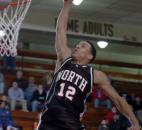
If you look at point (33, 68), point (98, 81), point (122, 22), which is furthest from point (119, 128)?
point (98, 81)

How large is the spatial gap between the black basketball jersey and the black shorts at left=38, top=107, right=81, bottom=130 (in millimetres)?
34

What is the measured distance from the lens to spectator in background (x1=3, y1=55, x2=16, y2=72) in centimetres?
1417

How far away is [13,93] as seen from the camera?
1312cm

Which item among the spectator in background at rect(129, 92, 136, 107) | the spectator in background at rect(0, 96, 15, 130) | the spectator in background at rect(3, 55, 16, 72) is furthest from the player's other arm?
the spectator in background at rect(129, 92, 136, 107)

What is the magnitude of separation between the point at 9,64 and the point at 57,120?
34.9 feet

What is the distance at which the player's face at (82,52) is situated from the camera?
14.4 ft

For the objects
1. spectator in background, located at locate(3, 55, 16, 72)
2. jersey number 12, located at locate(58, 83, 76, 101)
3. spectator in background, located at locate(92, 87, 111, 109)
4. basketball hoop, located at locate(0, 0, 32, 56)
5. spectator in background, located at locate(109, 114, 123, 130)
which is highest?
basketball hoop, located at locate(0, 0, 32, 56)

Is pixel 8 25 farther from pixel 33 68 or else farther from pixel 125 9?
pixel 33 68

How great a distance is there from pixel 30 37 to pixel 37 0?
480cm

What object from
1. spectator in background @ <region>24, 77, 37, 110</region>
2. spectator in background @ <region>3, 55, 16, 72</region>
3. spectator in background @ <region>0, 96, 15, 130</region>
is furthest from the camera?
spectator in background @ <region>3, 55, 16, 72</region>

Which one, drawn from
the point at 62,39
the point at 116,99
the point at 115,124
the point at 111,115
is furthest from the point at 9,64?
the point at 116,99

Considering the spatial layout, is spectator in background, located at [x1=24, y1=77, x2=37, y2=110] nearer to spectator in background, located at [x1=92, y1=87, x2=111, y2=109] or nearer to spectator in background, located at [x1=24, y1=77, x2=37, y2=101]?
spectator in background, located at [x1=24, y1=77, x2=37, y2=101]

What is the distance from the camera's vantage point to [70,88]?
422cm

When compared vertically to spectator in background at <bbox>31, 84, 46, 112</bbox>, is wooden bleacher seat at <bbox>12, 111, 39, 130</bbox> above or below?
below
